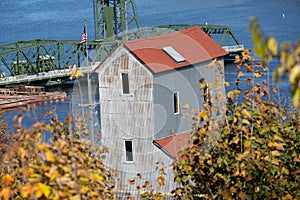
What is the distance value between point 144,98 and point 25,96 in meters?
32.9

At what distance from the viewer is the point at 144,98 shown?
63.4 feet

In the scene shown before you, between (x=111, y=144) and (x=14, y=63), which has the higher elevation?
(x=14, y=63)

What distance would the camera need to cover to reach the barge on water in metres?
48.2

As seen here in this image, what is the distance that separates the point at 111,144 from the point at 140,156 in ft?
3.04

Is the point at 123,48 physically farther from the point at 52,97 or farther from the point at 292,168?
the point at 52,97

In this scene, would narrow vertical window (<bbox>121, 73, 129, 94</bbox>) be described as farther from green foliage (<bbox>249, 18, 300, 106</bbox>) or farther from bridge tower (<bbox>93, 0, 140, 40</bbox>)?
bridge tower (<bbox>93, 0, 140, 40</bbox>)

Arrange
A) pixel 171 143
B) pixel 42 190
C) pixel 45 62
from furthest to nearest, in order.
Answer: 1. pixel 45 62
2. pixel 171 143
3. pixel 42 190

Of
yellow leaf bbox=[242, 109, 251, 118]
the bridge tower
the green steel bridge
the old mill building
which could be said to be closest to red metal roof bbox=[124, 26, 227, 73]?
the old mill building

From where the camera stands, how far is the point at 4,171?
9.19 m

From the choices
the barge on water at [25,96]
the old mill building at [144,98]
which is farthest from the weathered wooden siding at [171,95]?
the barge on water at [25,96]

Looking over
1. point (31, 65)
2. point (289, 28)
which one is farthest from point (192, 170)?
point (289, 28)

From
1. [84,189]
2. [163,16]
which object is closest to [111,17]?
[163,16]

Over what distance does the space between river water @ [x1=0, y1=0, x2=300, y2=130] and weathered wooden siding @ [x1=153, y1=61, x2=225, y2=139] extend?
4027cm

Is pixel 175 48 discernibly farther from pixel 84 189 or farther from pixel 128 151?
pixel 84 189
